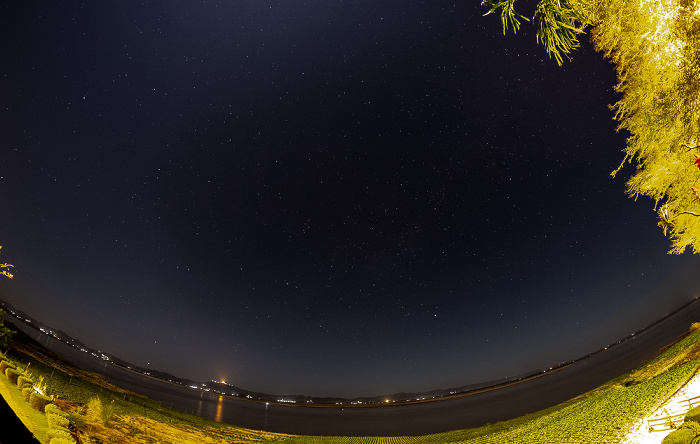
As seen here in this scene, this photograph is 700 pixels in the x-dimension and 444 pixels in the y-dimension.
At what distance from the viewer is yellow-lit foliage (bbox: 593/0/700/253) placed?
8.84 m

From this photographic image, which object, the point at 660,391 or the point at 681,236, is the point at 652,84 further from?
the point at 660,391

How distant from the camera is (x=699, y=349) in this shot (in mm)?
16250

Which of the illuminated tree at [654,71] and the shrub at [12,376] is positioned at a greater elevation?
the illuminated tree at [654,71]

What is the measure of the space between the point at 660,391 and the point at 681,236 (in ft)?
24.1

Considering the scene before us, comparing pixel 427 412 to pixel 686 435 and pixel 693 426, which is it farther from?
pixel 686 435

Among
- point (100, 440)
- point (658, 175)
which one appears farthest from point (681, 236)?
point (100, 440)

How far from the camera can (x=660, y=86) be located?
9742 millimetres

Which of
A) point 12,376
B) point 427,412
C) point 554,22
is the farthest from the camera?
point 427,412

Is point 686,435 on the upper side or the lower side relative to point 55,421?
lower

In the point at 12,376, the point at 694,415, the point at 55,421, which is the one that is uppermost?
the point at 12,376

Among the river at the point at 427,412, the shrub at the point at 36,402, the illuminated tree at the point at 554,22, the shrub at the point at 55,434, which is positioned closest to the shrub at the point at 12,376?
the shrub at the point at 36,402

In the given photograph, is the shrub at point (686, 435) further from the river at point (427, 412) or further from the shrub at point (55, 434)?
the river at point (427, 412)

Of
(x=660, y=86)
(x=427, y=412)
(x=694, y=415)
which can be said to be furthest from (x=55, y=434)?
(x=427, y=412)

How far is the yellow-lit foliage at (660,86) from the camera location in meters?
8.84
